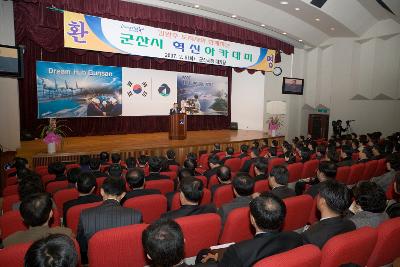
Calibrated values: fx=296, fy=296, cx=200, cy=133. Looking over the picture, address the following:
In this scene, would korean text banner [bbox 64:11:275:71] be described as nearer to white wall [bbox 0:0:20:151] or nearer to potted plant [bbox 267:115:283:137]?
white wall [bbox 0:0:20:151]

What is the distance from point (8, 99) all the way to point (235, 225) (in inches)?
263

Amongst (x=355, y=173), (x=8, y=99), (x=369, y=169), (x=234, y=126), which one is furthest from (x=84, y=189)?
(x=234, y=126)

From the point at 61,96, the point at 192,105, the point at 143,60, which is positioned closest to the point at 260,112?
the point at 192,105

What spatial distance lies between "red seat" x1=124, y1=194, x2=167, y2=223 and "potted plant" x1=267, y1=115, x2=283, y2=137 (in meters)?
8.91

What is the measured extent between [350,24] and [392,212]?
354 inches

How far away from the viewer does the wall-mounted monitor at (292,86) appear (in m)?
10.9

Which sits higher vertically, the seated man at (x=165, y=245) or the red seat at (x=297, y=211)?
the seated man at (x=165, y=245)

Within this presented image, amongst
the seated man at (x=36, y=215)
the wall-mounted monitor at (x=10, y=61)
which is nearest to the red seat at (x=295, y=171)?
the seated man at (x=36, y=215)

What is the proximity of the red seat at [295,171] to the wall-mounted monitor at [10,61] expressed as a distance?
5360mm

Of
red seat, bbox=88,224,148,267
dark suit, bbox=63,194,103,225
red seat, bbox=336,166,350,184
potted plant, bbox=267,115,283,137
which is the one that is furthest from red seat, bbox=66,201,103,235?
potted plant, bbox=267,115,283,137

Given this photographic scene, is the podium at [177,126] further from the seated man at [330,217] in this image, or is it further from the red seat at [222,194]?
the seated man at [330,217]

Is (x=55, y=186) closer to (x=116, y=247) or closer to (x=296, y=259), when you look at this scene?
(x=116, y=247)

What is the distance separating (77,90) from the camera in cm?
916

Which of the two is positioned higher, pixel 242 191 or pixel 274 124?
pixel 274 124
